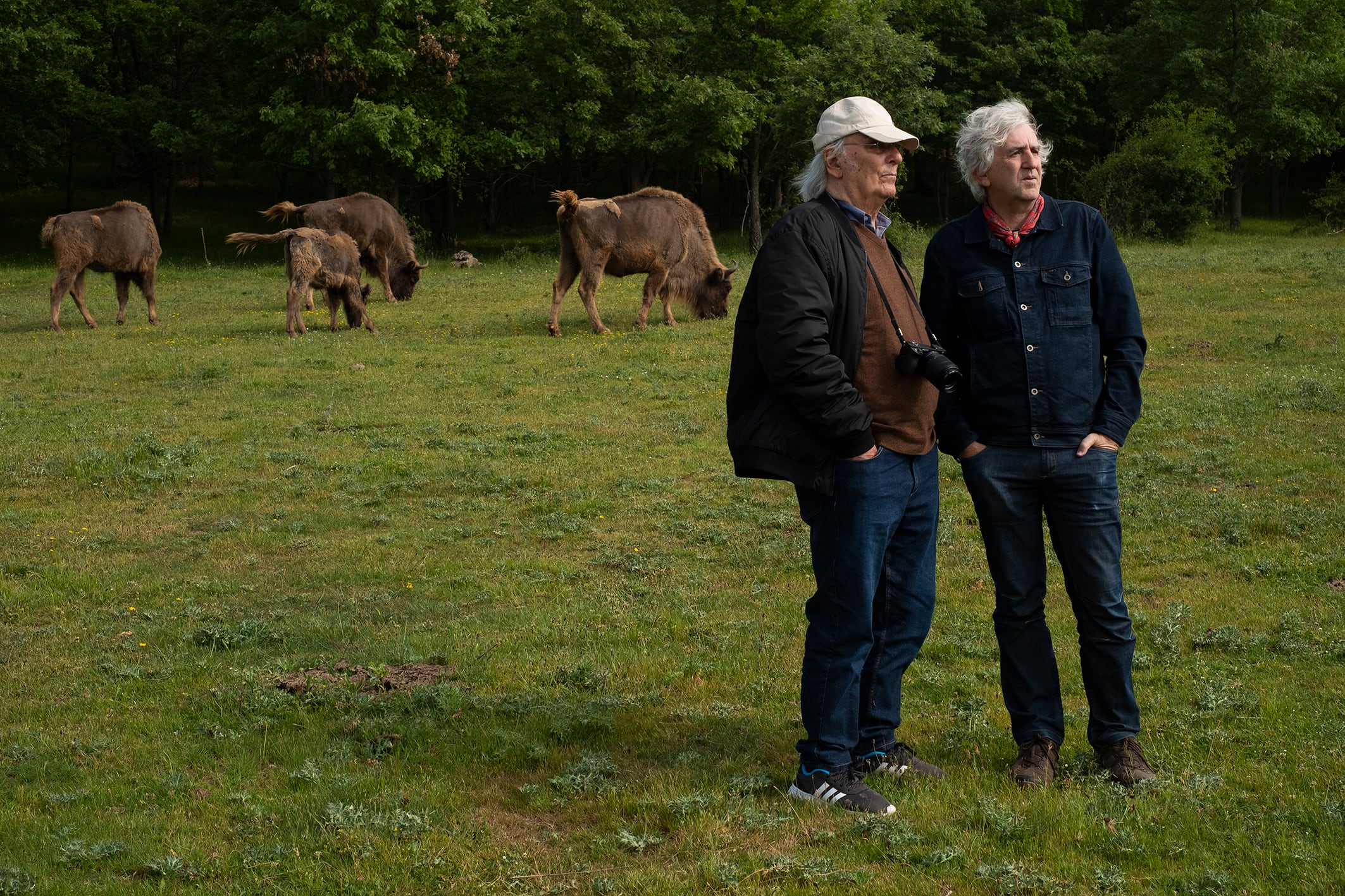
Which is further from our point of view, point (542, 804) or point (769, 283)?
point (542, 804)

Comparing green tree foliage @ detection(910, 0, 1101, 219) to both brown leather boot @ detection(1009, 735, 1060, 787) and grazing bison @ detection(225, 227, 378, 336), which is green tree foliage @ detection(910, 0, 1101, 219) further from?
brown leather boot @ detection(1009, 735, 1060, 787)

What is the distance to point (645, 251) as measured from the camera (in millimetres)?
19781

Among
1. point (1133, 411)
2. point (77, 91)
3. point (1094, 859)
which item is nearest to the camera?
point (1094, 859)

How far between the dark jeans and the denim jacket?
101 millimetres

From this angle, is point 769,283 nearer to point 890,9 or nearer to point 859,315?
point 859,315

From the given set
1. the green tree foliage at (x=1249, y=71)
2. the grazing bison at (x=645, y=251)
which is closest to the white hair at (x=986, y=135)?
the grazing bison at (x=645, y=251)

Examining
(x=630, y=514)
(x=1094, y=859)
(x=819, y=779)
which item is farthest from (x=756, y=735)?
(x=630, y=514)

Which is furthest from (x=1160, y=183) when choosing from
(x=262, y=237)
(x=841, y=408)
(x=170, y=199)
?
(x=841, y=408)

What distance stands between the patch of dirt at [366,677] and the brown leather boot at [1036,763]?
2858 mm

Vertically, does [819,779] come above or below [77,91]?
below

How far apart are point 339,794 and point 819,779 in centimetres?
189

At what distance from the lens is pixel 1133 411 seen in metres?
4.56

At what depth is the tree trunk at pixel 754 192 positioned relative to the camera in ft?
123

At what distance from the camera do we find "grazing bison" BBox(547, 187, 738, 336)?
1930 centimetres
